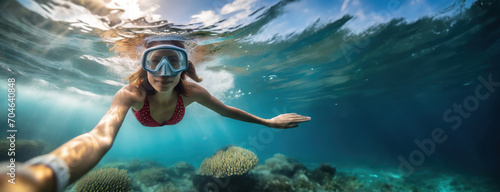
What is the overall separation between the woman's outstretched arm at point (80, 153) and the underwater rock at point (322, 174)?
11.1m

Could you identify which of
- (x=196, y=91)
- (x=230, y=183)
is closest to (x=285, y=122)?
(x=196, y=91)

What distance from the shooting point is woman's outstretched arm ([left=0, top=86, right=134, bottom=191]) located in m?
1.00

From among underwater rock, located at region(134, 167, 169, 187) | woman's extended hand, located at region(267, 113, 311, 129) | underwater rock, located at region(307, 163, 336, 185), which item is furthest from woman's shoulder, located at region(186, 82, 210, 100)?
underwater rock, located at region(134, 167, 169, 187)

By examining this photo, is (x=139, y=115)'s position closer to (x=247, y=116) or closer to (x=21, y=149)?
(x=247, y=116)

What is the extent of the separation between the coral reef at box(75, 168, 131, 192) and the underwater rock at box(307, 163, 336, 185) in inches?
371

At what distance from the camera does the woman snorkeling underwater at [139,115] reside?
109cm

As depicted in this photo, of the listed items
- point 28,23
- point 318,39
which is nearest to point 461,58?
point 318,39

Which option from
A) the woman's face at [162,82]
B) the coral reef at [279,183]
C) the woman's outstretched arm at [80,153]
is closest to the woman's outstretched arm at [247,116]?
the woman's face at [162,82]

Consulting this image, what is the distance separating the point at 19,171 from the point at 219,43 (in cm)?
1032

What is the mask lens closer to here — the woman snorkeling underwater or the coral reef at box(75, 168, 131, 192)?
the woman snorkeling underwater

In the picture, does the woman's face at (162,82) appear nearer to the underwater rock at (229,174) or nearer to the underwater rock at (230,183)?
the underwater rock at (229,174)

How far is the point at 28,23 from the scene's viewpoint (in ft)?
29.2

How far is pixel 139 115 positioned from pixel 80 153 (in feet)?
7.82

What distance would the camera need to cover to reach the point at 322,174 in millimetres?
11336
